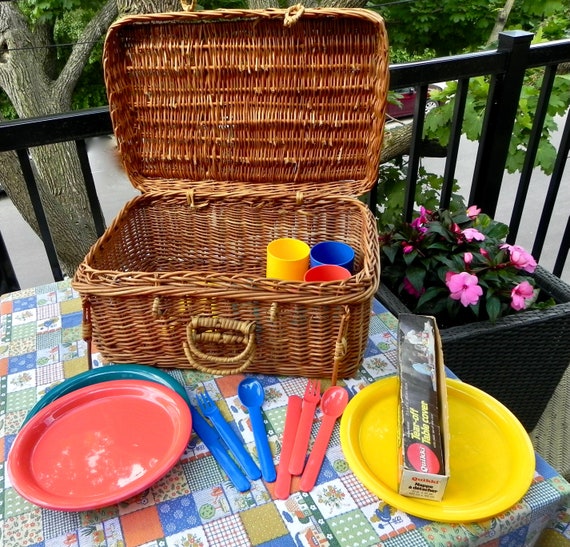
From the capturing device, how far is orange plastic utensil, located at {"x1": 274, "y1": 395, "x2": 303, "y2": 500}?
72 cm

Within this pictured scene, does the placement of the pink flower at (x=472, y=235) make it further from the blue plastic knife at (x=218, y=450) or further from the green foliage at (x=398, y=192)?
the blue plastic knife at (x=218, y=450)

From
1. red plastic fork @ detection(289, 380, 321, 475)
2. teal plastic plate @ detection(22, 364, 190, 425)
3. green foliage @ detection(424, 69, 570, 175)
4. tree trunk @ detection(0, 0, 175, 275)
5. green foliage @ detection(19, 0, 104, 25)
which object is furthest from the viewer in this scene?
green foliage @ detection(19, 0, 104, 25)

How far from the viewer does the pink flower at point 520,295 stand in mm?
1297

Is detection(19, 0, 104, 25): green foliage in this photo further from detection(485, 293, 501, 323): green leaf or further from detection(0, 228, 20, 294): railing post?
detection(485, 293, 501, 323): green leaf

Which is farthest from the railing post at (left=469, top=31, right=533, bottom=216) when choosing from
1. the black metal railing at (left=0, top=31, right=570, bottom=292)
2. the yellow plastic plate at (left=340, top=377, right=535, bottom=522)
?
the yellow plastic plate at (left=340, top=377, right=535, bottom=522)

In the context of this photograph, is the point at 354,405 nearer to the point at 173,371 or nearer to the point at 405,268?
the point at 173,371

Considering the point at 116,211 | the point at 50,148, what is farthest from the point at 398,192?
the point at 116,211

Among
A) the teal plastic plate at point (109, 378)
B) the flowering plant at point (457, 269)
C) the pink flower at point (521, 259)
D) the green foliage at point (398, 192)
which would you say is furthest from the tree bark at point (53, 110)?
the teal plastic plate at point (109, 378)

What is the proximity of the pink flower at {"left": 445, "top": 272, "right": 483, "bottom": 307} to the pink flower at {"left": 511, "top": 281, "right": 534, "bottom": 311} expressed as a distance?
96mm

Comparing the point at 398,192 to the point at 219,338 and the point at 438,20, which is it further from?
the point at 438,20

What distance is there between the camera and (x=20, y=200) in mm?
3459

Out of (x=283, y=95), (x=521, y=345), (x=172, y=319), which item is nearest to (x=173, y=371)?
(x=172, y=319)

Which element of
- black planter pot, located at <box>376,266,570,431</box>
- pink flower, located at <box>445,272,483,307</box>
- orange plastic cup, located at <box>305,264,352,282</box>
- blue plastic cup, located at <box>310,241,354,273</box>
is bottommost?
black planter pot, located at <box>376,266,570,431</box>

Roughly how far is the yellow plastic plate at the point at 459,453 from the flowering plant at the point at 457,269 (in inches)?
18.8
